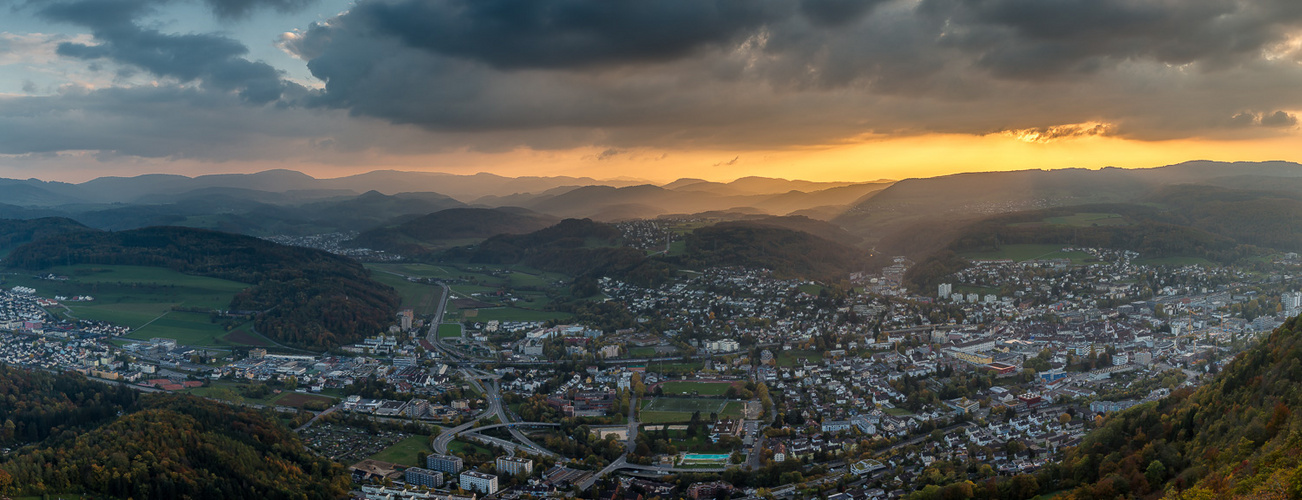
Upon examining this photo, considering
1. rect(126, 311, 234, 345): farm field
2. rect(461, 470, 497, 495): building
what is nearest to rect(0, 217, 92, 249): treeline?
rect(126, 311, 234, 345): farm field

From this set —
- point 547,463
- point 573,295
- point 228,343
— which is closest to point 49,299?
point 228,343

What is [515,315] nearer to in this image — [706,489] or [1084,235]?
[706,489]

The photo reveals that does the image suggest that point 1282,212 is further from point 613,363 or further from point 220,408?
point 220,408

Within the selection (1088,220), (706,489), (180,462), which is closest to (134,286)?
(180,462)

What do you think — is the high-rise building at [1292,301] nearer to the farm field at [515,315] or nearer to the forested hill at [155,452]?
the farm field at [515,315]

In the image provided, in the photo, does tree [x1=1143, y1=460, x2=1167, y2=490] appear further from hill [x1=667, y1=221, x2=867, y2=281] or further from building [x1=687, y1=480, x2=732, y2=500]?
hill [x1=667, y1=221, x2=867, y2=281]
